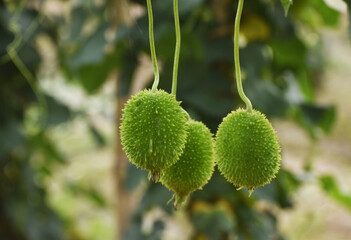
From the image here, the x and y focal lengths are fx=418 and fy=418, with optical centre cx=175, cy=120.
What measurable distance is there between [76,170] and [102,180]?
209mm

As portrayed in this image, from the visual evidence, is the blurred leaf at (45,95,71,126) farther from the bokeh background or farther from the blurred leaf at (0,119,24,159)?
the blurred leaf at (0,119,24,159)

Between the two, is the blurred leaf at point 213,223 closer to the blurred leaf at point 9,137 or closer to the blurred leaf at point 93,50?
the blurred leaf at point 93,50

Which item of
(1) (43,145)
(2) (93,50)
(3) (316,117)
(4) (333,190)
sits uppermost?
(2) (93,50)

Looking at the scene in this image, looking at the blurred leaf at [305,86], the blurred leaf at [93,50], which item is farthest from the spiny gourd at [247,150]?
the blurred leaf at [305,86]

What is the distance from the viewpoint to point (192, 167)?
1.61 feet

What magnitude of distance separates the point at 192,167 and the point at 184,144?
34mm

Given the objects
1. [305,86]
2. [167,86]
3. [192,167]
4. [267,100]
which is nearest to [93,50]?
[167,86]

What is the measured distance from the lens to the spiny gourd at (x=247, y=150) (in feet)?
1.50

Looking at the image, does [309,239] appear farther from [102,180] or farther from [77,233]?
[102,180]

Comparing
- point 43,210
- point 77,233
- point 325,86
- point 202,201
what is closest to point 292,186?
point 202,201

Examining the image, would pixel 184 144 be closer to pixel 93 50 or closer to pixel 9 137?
pixel 93 50

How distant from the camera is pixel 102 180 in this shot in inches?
124

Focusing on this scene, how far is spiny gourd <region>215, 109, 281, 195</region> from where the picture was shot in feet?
1.50

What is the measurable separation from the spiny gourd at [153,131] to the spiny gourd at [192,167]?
48 mm
